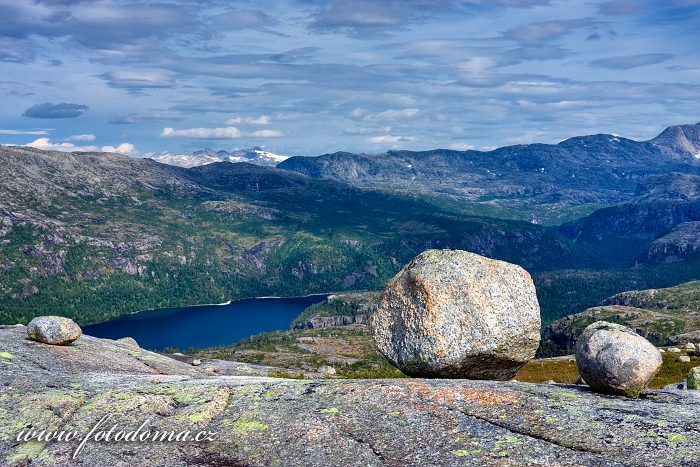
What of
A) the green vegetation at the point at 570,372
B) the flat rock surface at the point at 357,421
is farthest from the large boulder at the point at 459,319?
the green vegetation at the point at 570,372

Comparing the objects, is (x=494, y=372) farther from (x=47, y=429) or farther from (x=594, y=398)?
(x=47, y=429)

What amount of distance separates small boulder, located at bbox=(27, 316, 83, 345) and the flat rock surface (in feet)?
47.6

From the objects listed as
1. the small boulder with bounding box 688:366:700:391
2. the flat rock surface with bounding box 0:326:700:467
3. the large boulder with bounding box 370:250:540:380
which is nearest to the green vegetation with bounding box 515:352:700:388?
the small boulder with bounding box 688:366:700:391

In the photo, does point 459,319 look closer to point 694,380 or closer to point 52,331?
point 694,380

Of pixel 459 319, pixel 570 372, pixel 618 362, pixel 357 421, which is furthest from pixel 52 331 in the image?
pixel 570 372

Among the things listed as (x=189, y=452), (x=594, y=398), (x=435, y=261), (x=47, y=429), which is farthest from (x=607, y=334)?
(x=47, y=429)

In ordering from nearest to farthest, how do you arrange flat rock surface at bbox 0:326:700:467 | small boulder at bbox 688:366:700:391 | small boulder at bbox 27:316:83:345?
flat rock surface at bbox 0:326:700:467, small boulder at bbox 688:366:700:391, small boulder at bbox 27:316:83:345

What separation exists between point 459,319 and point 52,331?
124 ft

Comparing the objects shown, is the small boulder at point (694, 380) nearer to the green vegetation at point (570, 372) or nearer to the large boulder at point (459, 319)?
the large boulder at point (459, 319)

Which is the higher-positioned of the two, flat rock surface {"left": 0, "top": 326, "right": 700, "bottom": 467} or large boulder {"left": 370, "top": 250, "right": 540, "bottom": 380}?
large boulder {"left": 370, "top": 250, "right": 540, "bottom": 380}

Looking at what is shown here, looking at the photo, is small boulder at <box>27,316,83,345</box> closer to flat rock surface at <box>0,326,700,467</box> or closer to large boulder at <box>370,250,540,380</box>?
flat rock surface at <box>0,326,700,467</box>

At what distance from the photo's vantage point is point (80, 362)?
5119 cm

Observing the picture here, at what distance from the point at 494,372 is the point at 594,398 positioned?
10.2 meters

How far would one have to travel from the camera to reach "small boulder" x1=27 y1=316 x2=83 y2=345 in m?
54.7
